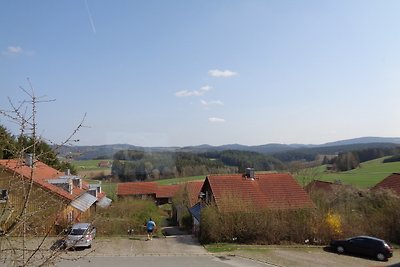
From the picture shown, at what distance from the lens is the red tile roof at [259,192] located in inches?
1114

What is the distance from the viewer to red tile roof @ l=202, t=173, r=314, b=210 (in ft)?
92.8

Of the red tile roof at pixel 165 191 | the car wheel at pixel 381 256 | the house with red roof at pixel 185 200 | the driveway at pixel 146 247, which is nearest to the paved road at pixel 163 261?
the driveway at pixel 146 247

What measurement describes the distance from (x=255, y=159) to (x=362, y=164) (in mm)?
22570

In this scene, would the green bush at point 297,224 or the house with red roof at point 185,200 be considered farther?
the house with red roof at point 185,200

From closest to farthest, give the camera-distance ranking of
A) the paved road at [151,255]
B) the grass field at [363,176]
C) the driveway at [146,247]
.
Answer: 1. the paved road at [151,255]
2. the driveway at [146,247]
3. the grass field at [363,176]

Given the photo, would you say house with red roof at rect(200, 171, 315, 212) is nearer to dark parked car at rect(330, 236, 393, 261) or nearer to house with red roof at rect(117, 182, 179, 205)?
dark parked car at rect(330, 236, 393, 261)

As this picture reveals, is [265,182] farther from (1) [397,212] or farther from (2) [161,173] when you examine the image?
(2) [161,173]

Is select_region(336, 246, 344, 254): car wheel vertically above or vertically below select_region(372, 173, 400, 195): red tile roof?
below

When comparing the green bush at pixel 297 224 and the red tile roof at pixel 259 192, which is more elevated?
the red tile roof at pixel 259 192

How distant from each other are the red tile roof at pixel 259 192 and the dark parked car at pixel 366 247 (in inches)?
188

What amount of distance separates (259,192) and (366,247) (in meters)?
8.91

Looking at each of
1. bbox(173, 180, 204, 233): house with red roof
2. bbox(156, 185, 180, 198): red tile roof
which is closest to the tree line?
bbox(156, 185, 180, 198): red tile roof

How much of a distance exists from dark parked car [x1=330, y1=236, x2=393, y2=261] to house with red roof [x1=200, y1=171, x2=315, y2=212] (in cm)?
473

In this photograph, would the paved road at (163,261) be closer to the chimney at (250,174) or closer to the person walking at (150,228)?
the person walking at (150,228)
